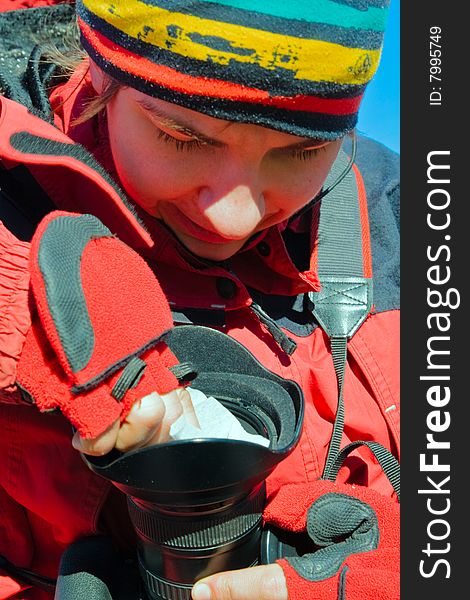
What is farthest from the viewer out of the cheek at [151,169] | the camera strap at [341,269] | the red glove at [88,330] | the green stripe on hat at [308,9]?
the camera strap at [341,269]

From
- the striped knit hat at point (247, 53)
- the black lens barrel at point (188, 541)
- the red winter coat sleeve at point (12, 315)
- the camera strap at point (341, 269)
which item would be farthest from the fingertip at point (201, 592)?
the striped knit hat at point (247, 53)

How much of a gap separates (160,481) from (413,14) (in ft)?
2.17

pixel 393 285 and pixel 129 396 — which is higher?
pixel 393 285

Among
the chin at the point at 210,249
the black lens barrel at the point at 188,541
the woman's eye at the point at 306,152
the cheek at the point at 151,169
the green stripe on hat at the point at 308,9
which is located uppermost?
the green stripe on hat at the point at 308,9

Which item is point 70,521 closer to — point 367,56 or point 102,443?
point 102,443

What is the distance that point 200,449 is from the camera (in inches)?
29.2

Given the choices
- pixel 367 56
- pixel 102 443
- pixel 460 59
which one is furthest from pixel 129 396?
pixel 460 59

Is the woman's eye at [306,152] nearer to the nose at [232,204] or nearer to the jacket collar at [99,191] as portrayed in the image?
the nose at [232,204]

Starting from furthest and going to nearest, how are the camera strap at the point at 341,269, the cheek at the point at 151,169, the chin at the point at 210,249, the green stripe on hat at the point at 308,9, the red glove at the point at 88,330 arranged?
the camera strap at the point at 341,269 → the chin at the point at 210,249 → the cheek at the point at 151,169 → the green stripe on hat at the point at 308,9 → the red glove at the point at 88,330

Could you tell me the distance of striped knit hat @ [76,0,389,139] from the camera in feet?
2.71

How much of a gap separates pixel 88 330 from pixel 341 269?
585mm

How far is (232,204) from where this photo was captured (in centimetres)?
92

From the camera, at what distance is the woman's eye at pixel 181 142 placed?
91 cm

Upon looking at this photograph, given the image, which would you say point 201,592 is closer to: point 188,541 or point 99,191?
point 188,541
